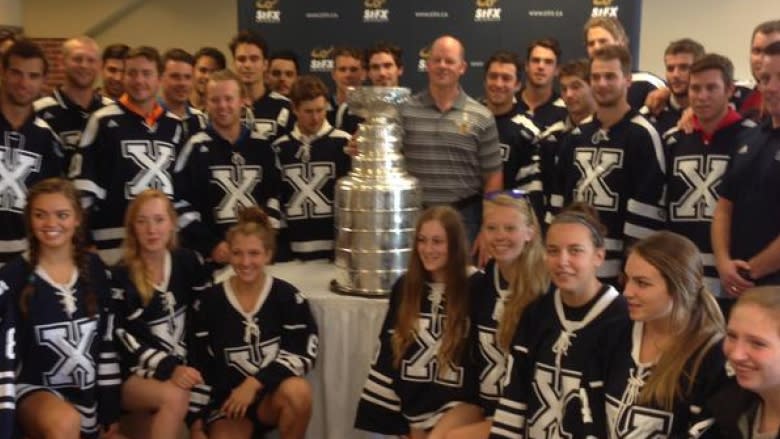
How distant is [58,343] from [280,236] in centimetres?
124

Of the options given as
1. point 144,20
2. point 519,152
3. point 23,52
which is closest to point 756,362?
point 519,152

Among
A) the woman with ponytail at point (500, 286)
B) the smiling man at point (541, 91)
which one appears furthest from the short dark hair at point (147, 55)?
the smiling man at point (541, 91)

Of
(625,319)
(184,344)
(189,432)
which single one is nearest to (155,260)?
(184,344)

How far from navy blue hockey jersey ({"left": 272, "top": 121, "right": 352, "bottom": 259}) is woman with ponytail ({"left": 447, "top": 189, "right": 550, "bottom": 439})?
Answer: 3.53 feet

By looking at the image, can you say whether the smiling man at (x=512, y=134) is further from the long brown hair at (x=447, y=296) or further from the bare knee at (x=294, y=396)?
the bare knee at (x=294, y=396)

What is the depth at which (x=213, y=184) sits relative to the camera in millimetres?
3863

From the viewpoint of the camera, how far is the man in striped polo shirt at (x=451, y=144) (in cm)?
393

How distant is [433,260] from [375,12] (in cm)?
490

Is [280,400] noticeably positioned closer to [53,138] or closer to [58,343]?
[58,343]

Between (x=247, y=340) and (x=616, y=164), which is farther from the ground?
(x=616, y=164)

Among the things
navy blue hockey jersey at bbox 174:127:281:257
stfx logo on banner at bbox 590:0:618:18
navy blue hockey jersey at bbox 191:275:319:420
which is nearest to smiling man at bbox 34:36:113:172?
navy blue hockey jersey at bbox 174:127:281:257

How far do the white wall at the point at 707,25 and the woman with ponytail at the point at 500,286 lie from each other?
550 centimetres

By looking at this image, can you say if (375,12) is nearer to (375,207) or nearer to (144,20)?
(144,20)

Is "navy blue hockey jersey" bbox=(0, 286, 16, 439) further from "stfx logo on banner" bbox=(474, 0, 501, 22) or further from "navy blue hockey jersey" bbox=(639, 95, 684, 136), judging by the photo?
"stfx logo on banner" bbox=(474, 0, 501, 22)
